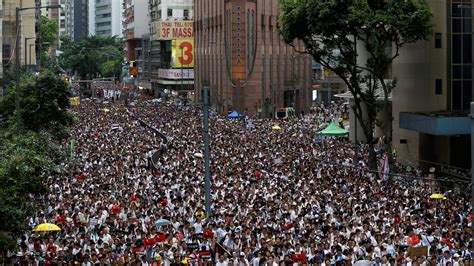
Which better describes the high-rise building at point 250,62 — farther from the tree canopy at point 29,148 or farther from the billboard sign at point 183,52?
the tree canopy at point 29,148

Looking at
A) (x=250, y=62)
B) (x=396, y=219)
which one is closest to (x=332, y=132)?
(x=396, y=219)

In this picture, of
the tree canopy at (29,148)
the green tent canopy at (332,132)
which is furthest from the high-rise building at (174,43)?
the tree canopy at (29,148)

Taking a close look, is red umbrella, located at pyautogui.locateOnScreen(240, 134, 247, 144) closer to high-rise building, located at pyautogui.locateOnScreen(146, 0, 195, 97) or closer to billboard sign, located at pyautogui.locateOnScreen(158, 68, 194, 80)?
high-rise building, located at pyautogui.locateOnScreen(146, 0, 195, 97)

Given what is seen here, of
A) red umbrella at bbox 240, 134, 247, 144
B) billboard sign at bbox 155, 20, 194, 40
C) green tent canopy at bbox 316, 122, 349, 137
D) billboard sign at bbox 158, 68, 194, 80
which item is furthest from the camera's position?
billboard sign at bbox 155, 20, 194, 40

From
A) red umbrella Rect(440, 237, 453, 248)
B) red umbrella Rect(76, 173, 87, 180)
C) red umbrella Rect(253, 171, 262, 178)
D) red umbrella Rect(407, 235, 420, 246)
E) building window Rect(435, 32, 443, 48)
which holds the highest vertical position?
building window Rect(435, 32, 443, 48)

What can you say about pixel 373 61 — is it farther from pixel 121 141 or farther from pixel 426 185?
pixel 121 141

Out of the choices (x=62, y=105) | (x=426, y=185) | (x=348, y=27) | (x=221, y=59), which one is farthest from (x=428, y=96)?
(x=221, y=59)

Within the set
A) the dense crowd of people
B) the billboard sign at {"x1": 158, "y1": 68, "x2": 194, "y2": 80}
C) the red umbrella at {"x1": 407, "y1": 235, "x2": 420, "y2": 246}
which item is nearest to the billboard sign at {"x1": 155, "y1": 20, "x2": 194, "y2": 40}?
the billboard sign at {"x1": 158, "y1": 68, "x2": 194, "y2": 80}

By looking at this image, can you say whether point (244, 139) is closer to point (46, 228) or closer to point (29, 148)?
point (29, 148)
